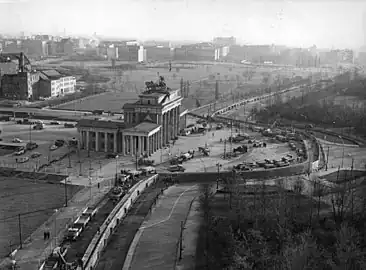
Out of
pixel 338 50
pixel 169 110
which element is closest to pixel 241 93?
pixel 169 110

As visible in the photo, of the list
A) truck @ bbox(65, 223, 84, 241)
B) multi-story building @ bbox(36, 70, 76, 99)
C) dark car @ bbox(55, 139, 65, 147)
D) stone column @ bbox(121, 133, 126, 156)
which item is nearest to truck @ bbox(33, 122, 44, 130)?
dark car @ bbox(55, 139, 65, 147)

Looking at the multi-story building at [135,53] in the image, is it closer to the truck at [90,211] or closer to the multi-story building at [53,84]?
the multi-story building at [53,84]

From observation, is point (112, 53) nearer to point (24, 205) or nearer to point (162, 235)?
point (24, 205)

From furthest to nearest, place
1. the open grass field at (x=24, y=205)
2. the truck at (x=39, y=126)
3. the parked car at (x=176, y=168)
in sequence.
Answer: the truck at (x=39, y=126), the parked car at (x=176, y=168), the open grass field at (x=24, y=205)

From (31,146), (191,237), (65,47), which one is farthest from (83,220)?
(65,47)

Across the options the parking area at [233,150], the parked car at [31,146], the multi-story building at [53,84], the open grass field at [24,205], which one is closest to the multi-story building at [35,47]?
the multi-story building at [53,84]

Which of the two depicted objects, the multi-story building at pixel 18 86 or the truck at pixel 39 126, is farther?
the multi-story building at pixel 18 86
